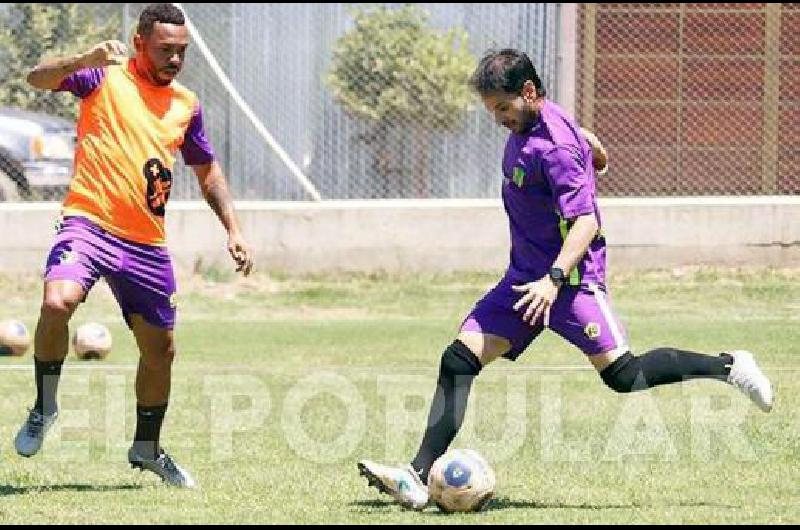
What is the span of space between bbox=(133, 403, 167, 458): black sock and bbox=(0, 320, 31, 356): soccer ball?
552 cm

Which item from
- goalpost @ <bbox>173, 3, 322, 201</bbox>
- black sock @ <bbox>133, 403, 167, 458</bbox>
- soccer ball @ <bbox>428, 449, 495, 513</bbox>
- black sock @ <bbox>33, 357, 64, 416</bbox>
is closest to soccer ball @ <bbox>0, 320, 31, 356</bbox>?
goalpost @ <bbox>173, 3, 322, 201</bbox>

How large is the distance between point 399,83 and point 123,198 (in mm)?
10795

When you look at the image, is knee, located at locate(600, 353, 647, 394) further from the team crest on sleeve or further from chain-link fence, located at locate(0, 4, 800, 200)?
chain-link fence, located at locate(0, 4, 800, 200)

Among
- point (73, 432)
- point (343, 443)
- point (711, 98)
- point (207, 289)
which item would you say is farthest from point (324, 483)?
point (711, 98)

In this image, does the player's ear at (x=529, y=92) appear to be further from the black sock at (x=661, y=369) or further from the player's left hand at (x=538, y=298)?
the black sock at (x=661, y=369)

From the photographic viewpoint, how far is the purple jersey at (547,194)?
7676mm

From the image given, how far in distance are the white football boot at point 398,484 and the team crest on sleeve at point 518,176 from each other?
1.28m

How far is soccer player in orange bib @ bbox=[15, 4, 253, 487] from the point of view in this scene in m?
8.26

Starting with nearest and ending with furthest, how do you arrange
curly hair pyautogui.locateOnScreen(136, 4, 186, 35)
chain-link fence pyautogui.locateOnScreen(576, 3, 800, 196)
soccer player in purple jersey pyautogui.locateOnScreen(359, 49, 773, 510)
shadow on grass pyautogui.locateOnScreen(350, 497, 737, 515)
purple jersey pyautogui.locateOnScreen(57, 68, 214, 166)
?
shadow on grass pyautogui.locateOnScreen(350, 497, 737, 515)
soccer player in purple jersey pyautogui.locateOnScreen(359, 49, 773, 510)
curly hair pyautogui.locateOnScreen(136, 4, 186, 35)
purple jersey pyautogui.locateOnScreen(57, 68, 214, 166)
chain-link fence pyautogui.locateOnScreen(576, 3, 800, 196)

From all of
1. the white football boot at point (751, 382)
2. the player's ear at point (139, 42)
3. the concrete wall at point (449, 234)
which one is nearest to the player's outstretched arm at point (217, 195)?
the player's ear at point (139, 42)

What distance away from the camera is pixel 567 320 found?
7.86 m

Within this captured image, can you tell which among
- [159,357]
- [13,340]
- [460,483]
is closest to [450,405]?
[460,483]

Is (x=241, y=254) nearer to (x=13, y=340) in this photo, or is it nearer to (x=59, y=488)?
(x=59, y=488)

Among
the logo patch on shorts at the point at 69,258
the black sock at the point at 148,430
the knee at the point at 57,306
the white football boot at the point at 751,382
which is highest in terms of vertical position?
the logo patch on shorts at the point at 69,258
